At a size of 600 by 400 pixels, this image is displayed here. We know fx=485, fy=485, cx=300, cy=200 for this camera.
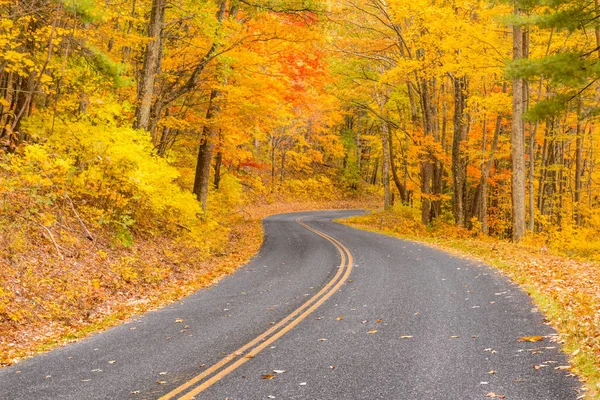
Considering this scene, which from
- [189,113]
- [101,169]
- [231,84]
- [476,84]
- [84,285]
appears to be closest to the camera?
[84,285]

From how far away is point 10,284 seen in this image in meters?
9.02

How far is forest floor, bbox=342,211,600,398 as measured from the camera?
600 cm

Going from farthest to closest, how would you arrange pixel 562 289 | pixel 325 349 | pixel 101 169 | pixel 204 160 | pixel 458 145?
pixel 458 145 < pixel 204 160 < pixel 101 169 < pixel 562 289 < pixel 325 349

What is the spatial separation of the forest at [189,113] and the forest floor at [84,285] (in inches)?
1.9

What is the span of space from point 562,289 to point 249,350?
6822mm

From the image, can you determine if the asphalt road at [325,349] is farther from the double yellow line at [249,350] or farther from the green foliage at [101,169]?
the green foliage at [101,169]

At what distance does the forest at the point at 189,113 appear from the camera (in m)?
11.0

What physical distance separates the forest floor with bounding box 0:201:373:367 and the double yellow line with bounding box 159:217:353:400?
120 inches

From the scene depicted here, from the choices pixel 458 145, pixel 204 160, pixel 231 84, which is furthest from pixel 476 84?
pixel 204 160

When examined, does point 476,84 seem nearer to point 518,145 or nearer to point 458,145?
point 458,145

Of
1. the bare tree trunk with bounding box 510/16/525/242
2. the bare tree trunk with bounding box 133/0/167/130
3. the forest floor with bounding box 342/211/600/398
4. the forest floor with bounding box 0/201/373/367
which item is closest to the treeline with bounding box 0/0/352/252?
the bare tree trunk with bounding box 133/0/167/130

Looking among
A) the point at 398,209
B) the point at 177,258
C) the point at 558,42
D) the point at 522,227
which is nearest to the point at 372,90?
the point at 398,209

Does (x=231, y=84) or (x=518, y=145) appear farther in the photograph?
(x=231, y=84)

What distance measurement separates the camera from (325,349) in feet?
22.5
